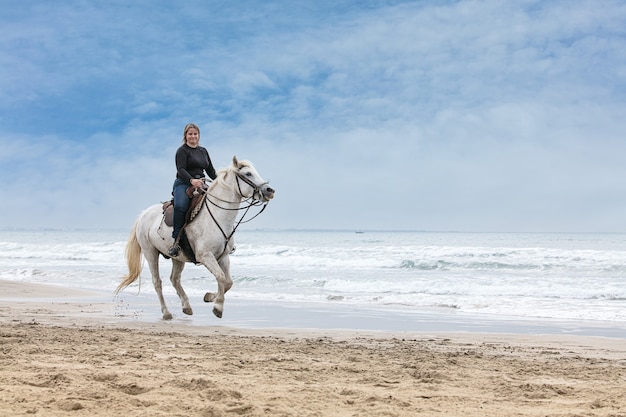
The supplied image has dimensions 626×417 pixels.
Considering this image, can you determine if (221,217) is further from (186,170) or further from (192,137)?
(192,137)

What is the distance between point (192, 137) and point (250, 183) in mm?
1292

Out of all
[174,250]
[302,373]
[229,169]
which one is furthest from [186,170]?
[302,373]

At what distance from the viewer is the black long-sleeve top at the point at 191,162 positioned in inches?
349

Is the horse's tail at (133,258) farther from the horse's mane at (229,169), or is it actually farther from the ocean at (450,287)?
the horse's mane at (229,169)

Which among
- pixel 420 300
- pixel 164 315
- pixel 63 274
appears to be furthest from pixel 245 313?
pixel 63 274

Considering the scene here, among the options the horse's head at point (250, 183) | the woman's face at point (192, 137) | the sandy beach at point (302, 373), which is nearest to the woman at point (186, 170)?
the woman's face at point (192, 137)

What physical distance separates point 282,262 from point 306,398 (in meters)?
26.7

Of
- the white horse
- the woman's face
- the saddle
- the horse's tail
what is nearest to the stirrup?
the white horse

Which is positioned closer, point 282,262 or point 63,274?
point 63,274

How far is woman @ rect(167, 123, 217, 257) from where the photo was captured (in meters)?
8.84

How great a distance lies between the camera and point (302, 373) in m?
5.03

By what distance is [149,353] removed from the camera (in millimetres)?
5875

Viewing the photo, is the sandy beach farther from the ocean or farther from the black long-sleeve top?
the ocean

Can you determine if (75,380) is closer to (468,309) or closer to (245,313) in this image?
(245,313)
